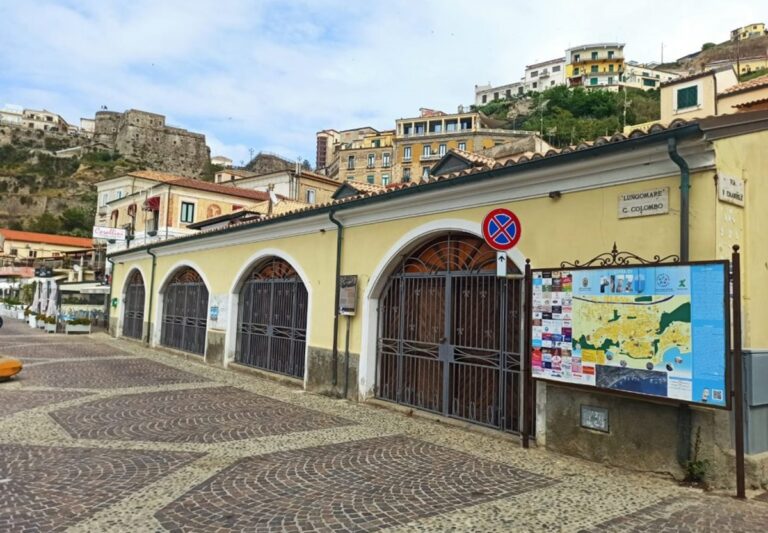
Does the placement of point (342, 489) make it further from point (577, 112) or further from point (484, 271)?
point (577, 112)

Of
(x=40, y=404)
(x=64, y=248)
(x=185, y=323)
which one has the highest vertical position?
(x=64, y=248)

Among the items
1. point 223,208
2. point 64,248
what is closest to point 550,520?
point 223,208

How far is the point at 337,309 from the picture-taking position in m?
9.83

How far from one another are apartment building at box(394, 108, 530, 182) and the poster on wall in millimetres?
58526

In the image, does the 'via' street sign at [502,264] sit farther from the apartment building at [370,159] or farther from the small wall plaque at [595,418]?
the apartment building at [370,159]

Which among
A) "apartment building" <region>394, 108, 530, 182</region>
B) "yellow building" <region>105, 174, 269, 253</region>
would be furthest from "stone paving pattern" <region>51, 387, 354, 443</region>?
"apartment building" <region>394, 108, 530, 182</region>

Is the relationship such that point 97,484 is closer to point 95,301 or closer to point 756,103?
point 756,103

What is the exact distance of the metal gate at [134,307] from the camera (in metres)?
20.4

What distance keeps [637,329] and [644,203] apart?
1.38m

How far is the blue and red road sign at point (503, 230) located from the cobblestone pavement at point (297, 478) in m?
2.56

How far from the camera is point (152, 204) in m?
36.3

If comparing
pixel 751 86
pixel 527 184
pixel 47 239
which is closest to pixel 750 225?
pixel 527 184

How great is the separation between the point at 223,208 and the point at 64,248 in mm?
42873

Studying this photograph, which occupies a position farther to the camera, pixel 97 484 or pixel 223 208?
pixel 223 208
